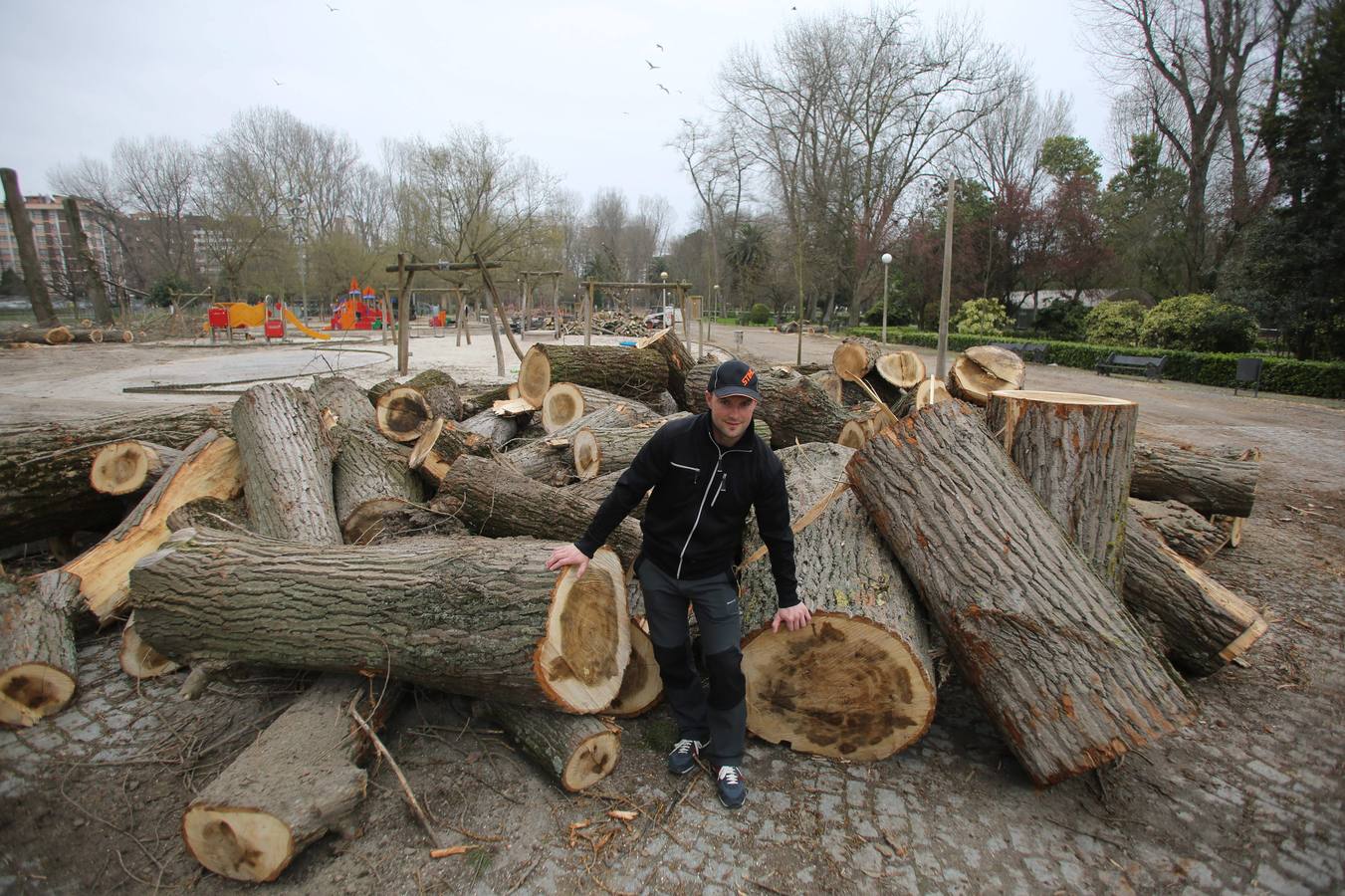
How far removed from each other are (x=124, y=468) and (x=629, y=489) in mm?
3719

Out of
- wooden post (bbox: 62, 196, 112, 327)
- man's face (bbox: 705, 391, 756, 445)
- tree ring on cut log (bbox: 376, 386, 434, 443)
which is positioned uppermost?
wooden post (bbox: 62, 196, 112, 327)

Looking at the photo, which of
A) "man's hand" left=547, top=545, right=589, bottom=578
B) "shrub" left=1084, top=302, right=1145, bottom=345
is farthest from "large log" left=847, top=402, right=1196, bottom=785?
"shrub" left=1084, top=302, right=1145, bottom=345

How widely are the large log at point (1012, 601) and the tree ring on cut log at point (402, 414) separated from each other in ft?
12.1

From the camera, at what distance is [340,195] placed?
4809 cm

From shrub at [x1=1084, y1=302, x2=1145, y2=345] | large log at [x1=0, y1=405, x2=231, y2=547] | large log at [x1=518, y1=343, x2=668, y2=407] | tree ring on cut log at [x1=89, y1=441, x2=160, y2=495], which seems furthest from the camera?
shrub at [x1=1084, y1=302, x2=1145, y2=345]

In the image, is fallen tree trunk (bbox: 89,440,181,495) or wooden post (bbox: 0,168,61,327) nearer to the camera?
fallen tree trunk (bbox: 89,440,181,495)

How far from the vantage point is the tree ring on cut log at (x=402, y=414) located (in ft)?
17.9

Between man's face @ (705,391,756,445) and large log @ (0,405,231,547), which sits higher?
man's face @ (705,391,756,445)

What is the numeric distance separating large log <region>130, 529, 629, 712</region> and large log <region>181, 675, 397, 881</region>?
29cm

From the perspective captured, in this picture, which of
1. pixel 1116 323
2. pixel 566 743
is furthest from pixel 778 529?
pixel 1116 323

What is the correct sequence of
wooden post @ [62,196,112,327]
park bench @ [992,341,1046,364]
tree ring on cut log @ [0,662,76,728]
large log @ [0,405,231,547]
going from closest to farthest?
tree ring on cut log @ [0,662,76,728]
large log @ [0,405,231,547]
park bench @ [992,341,1046,364]
wooden post @ [62,196,112,327]

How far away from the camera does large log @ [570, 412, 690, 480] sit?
4996 mm

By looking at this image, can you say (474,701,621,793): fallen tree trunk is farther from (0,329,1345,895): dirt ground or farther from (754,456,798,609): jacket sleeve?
(754,456,798,609): jacket sleeve

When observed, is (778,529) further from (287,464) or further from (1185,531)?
(1185,531)
